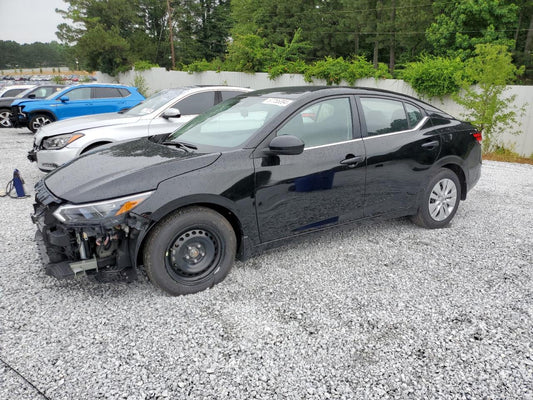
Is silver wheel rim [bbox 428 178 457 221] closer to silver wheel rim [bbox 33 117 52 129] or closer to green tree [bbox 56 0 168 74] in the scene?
silver wheel rim [bbox 33 117 52 129]

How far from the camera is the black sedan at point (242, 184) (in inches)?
119

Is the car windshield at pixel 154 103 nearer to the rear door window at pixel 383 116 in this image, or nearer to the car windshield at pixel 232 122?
the car windshield at pixel 232 122

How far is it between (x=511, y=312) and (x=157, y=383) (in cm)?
264

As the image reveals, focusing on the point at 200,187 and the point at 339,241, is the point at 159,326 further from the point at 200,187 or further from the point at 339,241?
the point at 339,241

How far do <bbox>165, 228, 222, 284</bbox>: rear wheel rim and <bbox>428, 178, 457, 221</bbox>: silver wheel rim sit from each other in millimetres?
2677

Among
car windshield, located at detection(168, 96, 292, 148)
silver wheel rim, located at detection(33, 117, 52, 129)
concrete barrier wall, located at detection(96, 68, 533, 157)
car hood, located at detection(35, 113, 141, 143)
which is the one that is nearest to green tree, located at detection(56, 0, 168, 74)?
concrete barrier wall, located at detection(96, 68, 533, 157)

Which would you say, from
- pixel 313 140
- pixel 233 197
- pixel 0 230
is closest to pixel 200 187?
pixel 233 197

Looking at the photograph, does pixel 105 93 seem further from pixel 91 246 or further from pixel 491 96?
pixel 491 96

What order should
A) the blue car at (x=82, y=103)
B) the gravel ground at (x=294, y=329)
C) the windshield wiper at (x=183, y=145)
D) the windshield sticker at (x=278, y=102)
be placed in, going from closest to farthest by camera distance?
the gravel ground at (x=294, y=329)
the windshield wiper at (x=183, y=145)
the windshield sticker at (x=278, y=102)
the blue car at (x=82, y=103)

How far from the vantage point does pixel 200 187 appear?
3.16 metres

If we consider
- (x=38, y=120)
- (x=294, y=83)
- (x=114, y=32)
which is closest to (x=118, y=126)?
(x=38, y=120)

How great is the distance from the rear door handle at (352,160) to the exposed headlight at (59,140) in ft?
14.6

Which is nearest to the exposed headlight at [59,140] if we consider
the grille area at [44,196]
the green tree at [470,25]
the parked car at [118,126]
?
the parked car at [118,126]

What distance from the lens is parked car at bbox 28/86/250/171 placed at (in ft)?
20.7
